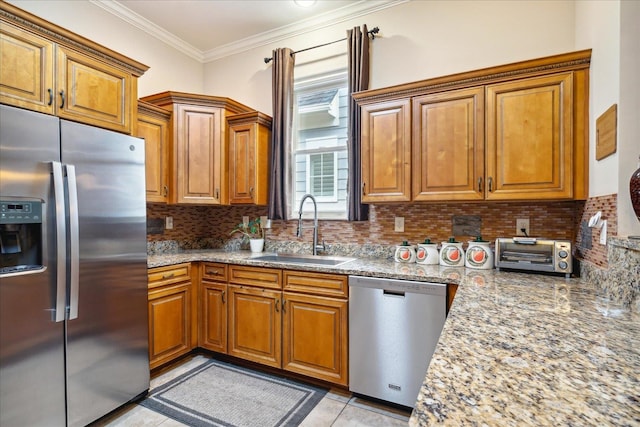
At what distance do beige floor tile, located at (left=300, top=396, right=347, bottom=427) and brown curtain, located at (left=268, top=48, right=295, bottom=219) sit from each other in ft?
5.12

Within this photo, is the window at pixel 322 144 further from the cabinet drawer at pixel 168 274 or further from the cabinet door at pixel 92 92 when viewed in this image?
the cabinet door at pixel 92 92

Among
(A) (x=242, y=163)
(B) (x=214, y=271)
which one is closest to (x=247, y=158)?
(A) (x=242, y=163)

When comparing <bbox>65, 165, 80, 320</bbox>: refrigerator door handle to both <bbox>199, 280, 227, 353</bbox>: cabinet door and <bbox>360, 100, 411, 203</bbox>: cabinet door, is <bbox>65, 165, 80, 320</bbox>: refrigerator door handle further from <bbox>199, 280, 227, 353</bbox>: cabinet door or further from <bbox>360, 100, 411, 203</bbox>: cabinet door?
<bbox>360, 100, 411, 203</bbox>: cabinet door

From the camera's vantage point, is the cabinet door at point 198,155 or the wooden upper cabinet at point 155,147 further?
the cabinet door at point 198,155

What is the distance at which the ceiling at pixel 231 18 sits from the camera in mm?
2805

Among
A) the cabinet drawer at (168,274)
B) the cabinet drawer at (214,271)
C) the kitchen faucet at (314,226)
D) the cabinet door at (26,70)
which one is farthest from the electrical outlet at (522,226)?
the cabinet door at (26,70)

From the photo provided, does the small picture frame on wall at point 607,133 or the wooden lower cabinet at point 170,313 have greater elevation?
the small picture frame on wall at point 607,133

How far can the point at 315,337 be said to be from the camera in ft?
7.52

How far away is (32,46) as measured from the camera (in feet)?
5.73

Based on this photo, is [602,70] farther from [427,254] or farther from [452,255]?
[427,254]

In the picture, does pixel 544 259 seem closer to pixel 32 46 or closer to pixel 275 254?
pixel 275 254

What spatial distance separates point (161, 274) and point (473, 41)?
117 inches

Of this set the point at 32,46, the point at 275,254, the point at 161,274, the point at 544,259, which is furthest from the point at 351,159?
the point at 32,46

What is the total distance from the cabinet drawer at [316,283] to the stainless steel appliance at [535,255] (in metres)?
1.03
